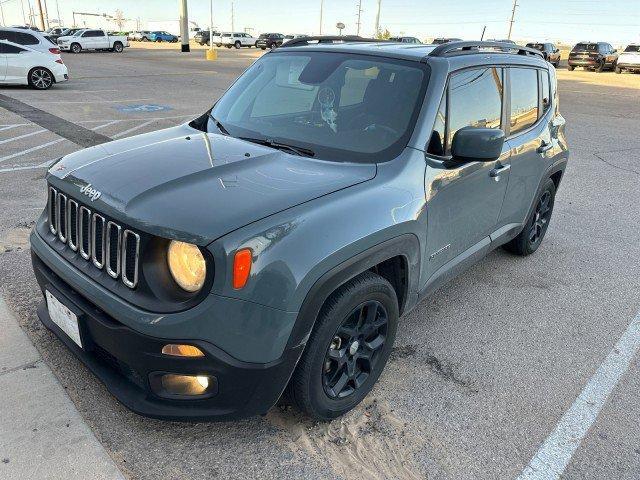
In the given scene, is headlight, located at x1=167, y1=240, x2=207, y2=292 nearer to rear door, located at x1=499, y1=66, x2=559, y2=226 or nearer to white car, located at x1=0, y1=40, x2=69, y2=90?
rear door, located at x1=499, y1=66, x2=559, y2=226

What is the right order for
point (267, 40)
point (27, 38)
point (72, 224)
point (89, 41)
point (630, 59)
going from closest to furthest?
point (72, 224), point (27, 38), point (630, 59), point (89, 41), point (267, 40)

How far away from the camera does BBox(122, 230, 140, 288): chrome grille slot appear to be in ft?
6.97

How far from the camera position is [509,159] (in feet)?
11.9

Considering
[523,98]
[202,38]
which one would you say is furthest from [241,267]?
[202,38]

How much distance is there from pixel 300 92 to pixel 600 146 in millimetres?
9134

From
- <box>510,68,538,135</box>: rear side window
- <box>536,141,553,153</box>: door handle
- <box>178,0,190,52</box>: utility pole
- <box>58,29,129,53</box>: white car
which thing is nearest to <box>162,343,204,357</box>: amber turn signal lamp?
<box>510,68,538,135</box>: rear side window

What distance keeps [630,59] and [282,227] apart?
36211 mm

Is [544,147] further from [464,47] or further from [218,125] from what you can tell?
[218,125]

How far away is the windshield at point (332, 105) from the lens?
2.88 metres

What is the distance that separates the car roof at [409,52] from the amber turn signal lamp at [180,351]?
210 centimetres

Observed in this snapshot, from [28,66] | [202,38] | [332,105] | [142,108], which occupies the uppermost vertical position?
[332,105]

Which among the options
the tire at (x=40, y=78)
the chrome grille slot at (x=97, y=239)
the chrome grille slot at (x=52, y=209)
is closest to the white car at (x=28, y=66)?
the tire at (x=40, y=78)

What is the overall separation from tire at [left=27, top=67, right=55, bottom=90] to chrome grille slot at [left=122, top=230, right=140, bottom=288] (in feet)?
48.3

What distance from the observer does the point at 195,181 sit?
237 centimetres
